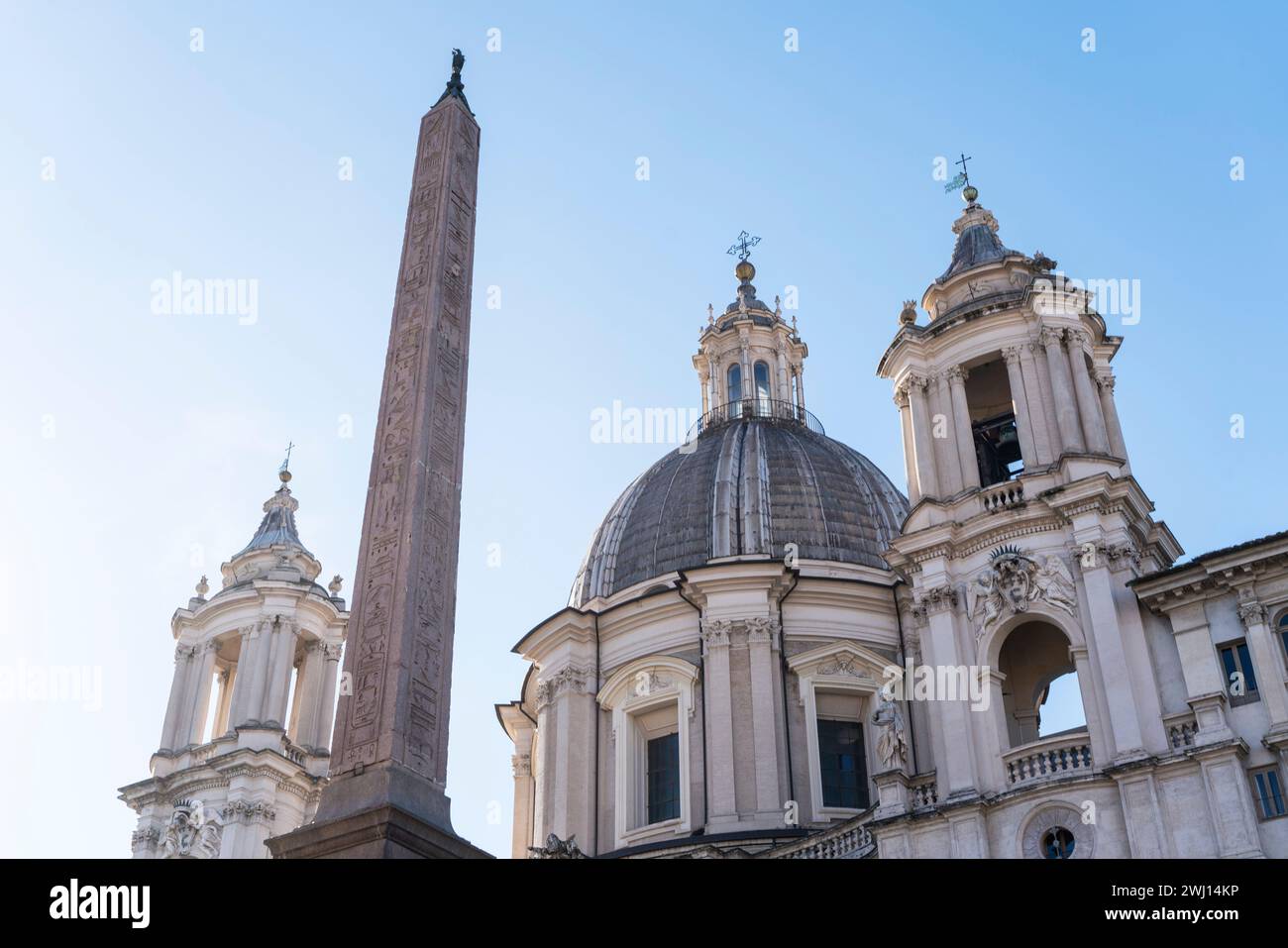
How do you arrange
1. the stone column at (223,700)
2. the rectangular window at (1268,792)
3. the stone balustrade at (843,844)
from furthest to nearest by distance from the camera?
the stone column at (223,700), the stone balustrade at (843,844), the rectangular window at (1268,792)

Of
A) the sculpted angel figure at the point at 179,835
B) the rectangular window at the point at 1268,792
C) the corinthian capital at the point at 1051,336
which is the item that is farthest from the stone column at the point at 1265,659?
the sculpted angel figure at the point at 179,835

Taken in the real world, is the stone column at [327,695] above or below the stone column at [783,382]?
below

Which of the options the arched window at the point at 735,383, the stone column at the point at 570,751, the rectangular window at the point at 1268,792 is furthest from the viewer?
the arched window at the point at 735,383

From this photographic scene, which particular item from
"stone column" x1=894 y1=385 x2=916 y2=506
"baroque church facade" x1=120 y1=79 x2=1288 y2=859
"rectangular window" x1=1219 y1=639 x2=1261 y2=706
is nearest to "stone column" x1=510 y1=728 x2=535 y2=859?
"baroque church facade" x1=120 y1=79 x2=1288 y2=859

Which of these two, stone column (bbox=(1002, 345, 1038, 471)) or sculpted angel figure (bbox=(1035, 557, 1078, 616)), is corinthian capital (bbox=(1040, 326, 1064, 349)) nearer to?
stone column (bbox=(1002, 345, 1038, 471))

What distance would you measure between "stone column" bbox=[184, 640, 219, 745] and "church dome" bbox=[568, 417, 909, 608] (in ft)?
35.0

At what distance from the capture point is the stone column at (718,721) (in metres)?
32.3

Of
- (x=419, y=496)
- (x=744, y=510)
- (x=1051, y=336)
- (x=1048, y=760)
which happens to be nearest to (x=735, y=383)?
(x=744, y=510)

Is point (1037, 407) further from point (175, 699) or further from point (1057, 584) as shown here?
point (175, 699)

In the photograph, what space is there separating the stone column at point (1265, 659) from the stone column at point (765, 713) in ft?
38.9

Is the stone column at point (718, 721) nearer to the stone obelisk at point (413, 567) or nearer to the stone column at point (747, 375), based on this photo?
the stone column at point (747, 375)

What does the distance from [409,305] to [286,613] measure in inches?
1057

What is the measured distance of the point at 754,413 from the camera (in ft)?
141
